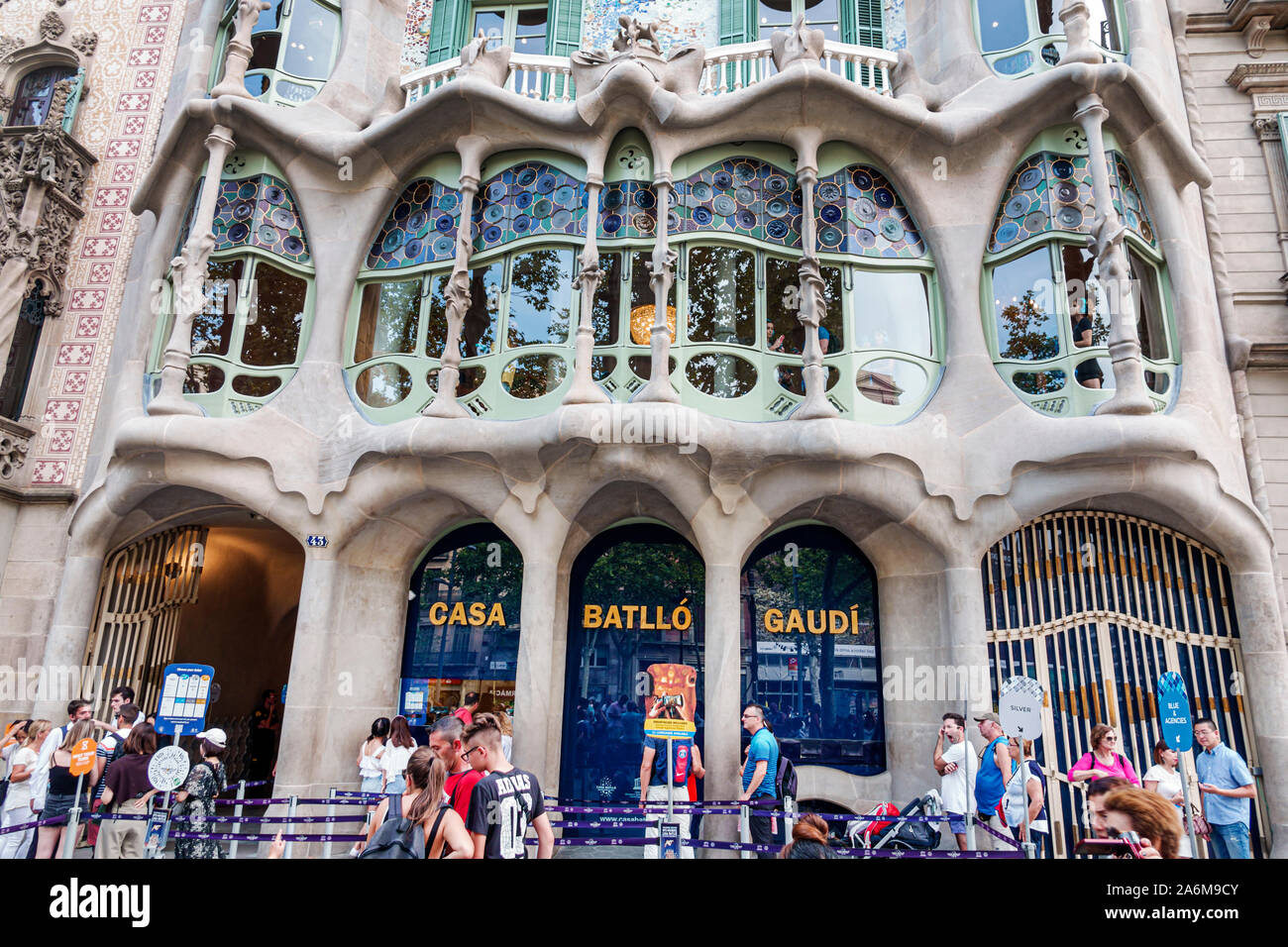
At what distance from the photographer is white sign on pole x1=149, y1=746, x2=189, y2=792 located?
578cm

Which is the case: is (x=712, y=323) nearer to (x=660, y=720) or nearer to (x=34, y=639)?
(x=660, y=720)

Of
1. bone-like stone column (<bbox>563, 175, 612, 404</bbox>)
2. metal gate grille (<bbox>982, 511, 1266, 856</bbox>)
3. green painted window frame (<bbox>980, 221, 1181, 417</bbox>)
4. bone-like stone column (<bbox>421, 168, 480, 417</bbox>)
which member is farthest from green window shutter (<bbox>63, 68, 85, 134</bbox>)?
metal gate grille (<bbox>982, 511, 1266, 856</bbox>)

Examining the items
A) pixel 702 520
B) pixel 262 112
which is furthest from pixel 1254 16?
pixel 262 112

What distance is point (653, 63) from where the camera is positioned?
35.2 feet

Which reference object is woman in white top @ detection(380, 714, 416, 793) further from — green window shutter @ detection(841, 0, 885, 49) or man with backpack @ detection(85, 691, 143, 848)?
green window shutter @ detection(841, 0, 885, 49)

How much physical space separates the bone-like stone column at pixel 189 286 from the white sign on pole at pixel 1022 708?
399 inches

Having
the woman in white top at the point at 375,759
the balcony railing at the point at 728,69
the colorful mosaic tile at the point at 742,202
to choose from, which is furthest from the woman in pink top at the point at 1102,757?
the balcony railing at the point at 728,69

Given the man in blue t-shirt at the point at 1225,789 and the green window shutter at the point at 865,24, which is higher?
the green window shutter at the point at 865,24

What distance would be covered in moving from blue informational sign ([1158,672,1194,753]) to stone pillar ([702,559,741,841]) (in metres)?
4.58

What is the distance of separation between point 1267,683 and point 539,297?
10.3m

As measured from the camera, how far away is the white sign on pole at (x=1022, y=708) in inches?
236

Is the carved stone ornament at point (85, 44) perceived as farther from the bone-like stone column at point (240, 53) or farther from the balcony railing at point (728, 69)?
the balcony railing at point (728, 69)

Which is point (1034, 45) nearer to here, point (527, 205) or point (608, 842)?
point (527, 205)
